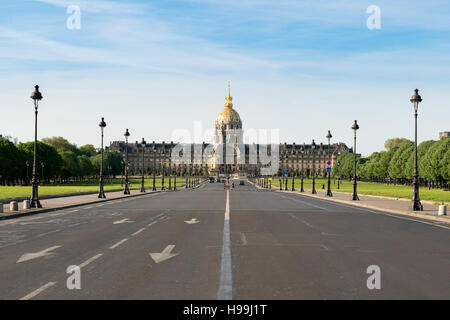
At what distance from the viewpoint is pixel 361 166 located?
185625 millimetres

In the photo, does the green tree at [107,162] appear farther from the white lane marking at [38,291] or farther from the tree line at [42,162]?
the white lane marking at [38,291]

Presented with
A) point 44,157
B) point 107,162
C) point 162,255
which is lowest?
point 162,255

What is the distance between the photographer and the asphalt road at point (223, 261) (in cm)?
923

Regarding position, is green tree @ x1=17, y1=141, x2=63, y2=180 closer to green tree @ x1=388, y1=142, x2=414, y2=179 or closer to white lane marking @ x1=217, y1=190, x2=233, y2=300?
green tree @ x1=388, y1=142, x2=414, y2=179

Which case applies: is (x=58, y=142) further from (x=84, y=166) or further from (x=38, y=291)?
(x=38, y=291)

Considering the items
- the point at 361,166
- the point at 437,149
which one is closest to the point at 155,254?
the point at 437,149

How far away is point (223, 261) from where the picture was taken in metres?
12.5

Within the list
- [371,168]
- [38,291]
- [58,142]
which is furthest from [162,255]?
[58,142]

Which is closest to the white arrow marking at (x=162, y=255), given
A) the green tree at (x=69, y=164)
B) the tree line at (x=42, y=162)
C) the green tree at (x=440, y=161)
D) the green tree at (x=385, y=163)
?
the green tree at (x=440, y=161)

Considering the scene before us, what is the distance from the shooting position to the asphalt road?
9234mm

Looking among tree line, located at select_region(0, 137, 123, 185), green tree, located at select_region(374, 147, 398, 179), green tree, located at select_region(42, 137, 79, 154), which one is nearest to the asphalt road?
tree line, located at select_region(0, 137, 123, 185)

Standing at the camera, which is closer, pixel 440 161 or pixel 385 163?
pixel 440 161

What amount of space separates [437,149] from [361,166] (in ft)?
283
